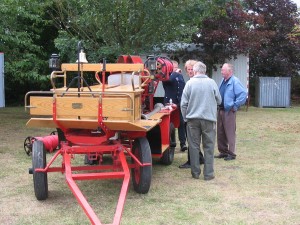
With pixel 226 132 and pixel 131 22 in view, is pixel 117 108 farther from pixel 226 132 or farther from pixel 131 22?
pixel 131 22

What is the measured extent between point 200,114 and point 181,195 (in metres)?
1.27

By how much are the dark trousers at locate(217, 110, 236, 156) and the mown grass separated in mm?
279

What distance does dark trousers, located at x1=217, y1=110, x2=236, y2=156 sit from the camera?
323 inches

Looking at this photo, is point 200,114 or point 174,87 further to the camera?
point 174,87

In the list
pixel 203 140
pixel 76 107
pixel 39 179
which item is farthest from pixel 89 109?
pixel 203 140

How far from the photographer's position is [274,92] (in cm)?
1977

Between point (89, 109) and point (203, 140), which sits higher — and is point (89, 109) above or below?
above

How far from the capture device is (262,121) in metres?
14.2

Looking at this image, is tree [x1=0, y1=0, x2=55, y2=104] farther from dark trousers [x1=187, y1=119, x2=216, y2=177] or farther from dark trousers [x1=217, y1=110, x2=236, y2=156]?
dark trousers [x1=187, y1=119, x2=216, y2=177]

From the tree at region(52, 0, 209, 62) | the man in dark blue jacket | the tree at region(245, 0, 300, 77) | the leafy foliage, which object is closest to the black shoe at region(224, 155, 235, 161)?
the man in dark blue jacket

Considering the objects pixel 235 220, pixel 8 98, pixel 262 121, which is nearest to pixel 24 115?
pixel 8 98

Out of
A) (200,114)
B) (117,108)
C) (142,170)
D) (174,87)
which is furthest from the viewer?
(174,87)

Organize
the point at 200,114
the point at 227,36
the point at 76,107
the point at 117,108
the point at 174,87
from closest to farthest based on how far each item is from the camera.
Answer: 1. the point at 117,108
2. the point at 76,107
3. the point at 200,114
4. the point at 174,87
5. the point at 227,36

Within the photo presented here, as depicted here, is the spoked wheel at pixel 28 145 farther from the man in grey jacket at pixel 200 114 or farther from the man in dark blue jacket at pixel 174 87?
the man in grey jacket at pixel 200 114
